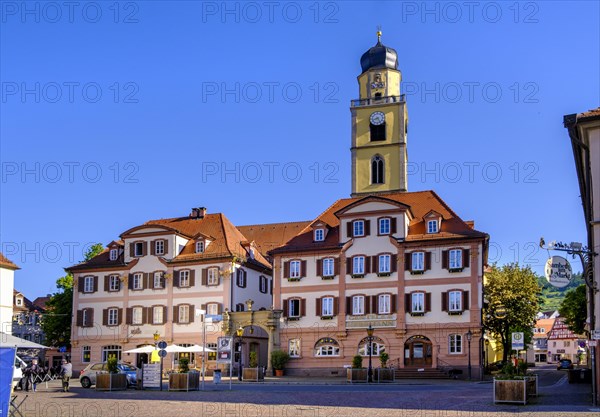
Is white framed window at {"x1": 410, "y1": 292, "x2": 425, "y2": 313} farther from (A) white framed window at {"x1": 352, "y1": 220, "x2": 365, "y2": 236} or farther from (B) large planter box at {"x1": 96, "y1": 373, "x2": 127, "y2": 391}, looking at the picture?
(B) large planter box at {"x1": 96, "y1": 373, "x2": 127, "y2": 391}

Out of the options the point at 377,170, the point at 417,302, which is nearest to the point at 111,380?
the point at 417,302

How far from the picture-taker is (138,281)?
64.8m

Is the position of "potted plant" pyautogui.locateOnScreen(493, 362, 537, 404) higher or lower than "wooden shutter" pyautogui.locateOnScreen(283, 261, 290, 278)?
lower

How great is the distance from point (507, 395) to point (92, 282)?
44933 millimetres

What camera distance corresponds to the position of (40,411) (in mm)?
26547

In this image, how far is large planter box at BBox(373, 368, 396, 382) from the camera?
4669cm

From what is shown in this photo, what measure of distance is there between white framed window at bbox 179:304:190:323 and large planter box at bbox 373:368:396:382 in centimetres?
1994

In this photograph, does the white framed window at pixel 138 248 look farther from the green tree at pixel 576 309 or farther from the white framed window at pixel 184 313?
the green tree at pixel 576 309

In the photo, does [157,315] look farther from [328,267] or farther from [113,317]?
[328,267]

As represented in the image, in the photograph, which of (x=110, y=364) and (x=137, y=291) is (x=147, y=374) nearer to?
(x=110, y=364)

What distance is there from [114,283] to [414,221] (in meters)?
23.9

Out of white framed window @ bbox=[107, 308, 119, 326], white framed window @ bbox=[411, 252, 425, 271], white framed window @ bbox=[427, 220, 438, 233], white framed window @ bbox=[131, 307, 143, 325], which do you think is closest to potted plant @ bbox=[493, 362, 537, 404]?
white framed window @ bbox=[411, 252, 425, 271]

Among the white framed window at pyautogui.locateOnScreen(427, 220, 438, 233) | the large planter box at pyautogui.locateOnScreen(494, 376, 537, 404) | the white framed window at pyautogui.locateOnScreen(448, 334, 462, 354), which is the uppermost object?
the white framed window at pyautogui.locateOnScreen(427, 220, 438, 233)

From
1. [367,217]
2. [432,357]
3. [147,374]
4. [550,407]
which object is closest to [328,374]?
[432,357]
